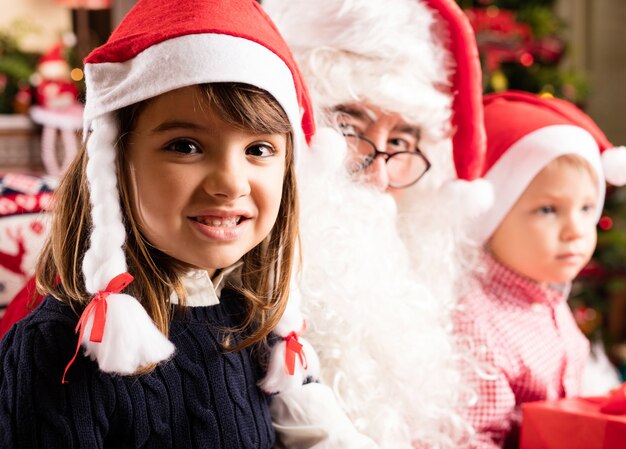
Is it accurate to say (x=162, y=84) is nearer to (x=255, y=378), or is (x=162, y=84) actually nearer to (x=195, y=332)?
(x=195, y=332)

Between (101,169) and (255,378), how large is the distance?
1.34 feet

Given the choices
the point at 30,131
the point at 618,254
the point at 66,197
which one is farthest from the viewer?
the point at 30,131

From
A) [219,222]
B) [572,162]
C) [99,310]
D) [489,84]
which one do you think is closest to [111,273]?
[99,310]

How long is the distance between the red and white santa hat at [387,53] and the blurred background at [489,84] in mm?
573

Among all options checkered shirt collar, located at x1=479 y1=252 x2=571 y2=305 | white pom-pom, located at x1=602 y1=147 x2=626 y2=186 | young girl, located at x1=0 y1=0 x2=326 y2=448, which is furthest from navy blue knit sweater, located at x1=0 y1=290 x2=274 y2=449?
white pom-pom, located at x1=602 y1=147 x2=626 y2=186

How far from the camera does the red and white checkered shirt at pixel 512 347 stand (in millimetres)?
1316

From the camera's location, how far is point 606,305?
2.71 metres

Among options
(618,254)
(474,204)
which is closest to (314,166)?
(474,204)

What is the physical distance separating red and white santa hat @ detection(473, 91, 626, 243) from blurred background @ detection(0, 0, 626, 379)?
0.80 meters

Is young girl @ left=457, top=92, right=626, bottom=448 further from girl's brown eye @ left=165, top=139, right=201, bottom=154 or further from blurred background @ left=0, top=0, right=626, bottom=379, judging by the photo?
blurred background @ left=0, top=0, right=626, bottom=379

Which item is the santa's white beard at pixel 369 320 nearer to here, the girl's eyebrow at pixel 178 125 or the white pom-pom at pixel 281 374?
the white pom-pom at pixel 281 374

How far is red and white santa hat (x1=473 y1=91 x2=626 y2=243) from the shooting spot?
53.7 inches

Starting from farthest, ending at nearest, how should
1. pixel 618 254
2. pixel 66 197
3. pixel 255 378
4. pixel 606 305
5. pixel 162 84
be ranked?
pixel 606 305 → pixel 618 254 → pixel 255 378 → pixel 66 197 → pixel 162 84

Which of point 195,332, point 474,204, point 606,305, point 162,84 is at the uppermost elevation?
point 162,84
